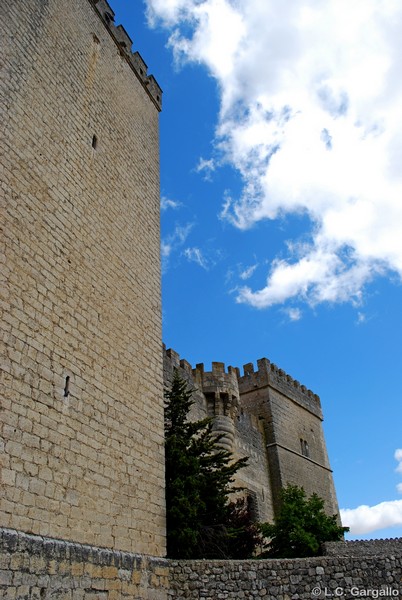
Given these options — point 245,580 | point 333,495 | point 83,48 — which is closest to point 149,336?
point 245,580

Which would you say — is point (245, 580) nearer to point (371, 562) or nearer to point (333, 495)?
point (371, 562)

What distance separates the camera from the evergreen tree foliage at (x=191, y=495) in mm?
8797

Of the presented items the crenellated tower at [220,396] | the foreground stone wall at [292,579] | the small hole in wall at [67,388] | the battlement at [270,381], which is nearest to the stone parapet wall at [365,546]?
the foreground stone wall at [292,579]

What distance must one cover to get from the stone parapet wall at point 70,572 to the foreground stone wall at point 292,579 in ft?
1.68

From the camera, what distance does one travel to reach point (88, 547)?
620 cm

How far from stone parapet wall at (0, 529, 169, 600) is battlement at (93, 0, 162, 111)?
1048cm

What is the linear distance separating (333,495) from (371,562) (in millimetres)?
18160

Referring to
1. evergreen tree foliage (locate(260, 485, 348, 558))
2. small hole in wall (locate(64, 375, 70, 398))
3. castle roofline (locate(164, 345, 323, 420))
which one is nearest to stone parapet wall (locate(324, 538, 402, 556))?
evergreen tree foliage (locate(260, 485, 348, 558))

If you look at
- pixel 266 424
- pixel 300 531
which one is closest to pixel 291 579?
pixel 300 531

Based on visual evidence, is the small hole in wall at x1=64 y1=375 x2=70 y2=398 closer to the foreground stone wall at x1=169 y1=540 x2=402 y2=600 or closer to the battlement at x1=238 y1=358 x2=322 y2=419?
the foreground stone wall at x1=169 y1=540 x2=402 y2=600

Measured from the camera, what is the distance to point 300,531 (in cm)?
1223

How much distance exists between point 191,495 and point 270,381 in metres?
13.5

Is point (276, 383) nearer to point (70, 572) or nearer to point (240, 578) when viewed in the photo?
point (240, 578)

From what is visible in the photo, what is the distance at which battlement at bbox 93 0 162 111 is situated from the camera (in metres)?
11.4
